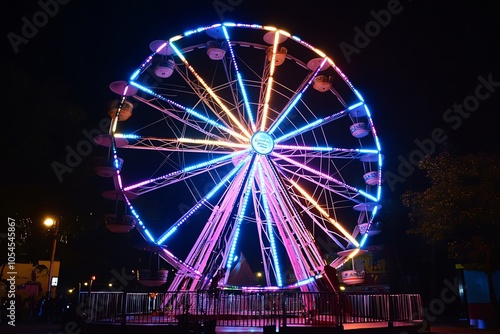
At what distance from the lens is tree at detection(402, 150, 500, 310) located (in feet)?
62.5

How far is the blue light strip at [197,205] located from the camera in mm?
14812

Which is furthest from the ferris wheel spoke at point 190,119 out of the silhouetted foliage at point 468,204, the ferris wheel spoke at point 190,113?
the silhouetted foliage at point 468,204

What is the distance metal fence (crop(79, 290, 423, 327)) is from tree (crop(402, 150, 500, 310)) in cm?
815

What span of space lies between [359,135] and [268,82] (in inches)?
166

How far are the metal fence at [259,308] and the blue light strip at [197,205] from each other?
1.99 meters

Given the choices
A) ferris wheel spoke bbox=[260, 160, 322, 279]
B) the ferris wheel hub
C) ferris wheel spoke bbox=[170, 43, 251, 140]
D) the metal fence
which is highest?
ferris wheel spoke bbox=[170, 43, 251, 140]

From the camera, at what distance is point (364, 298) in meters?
12.7

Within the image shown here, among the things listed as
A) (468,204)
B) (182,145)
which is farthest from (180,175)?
(468,204)

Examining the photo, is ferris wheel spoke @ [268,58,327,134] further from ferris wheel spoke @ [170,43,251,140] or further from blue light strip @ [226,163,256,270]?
blue light strip @ [226,163,256,270]

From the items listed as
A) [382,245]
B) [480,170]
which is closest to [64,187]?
[480,170]

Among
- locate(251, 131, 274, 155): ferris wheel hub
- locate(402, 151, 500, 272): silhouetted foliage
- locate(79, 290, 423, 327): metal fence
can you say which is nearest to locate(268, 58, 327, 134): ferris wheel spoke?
locate(251, 131, 274, 155): ferris wheel hub

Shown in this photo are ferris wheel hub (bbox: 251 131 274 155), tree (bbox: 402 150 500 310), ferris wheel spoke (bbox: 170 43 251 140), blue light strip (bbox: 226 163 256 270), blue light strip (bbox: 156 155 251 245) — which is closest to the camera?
blue light strip (bbox: 156 155 251 245)

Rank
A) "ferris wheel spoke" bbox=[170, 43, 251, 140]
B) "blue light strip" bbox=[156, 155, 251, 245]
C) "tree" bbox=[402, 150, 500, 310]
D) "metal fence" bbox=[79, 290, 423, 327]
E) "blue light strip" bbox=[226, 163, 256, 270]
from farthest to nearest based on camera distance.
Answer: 1. "tree" bbox=[402, 150, 500, 310]
2. "ferris wheel spoke" bbox=[170, 43, 251, 140]
3. "blue light strip" bbox=[226, 163, 256, 270]
4. "blue light strip" bbox=[156, 155, 251, 245]
5. "metal fence" bbox=[79, 290, 423, 327]

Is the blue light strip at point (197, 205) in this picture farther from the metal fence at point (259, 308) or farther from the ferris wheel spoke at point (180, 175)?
the metal fence at point (259, 308)
